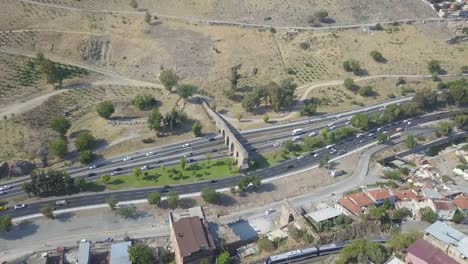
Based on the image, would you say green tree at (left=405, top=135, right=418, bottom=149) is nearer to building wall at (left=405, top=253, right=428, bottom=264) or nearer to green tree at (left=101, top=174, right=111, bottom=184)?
building wall at (left=405, top=253, right=428, bottom=264)

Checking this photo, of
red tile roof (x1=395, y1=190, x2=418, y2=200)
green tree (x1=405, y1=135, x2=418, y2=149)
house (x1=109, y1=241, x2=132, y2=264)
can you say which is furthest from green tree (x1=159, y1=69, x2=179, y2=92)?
red tile roof (x1=395, y1=190, x2=418, y2=200)

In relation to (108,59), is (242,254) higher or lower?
lower

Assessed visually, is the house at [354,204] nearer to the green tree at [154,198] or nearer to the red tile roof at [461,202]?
the red tile roof at [461,202]

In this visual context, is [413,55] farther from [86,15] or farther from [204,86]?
[86,15]

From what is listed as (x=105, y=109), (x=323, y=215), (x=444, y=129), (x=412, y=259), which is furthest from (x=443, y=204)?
(x=105, y=109)

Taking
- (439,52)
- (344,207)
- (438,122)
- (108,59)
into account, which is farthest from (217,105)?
(439,52)

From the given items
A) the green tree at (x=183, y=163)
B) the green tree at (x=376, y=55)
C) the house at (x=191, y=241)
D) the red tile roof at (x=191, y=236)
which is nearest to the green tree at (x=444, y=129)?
the green tree at (x=376, y=55)
